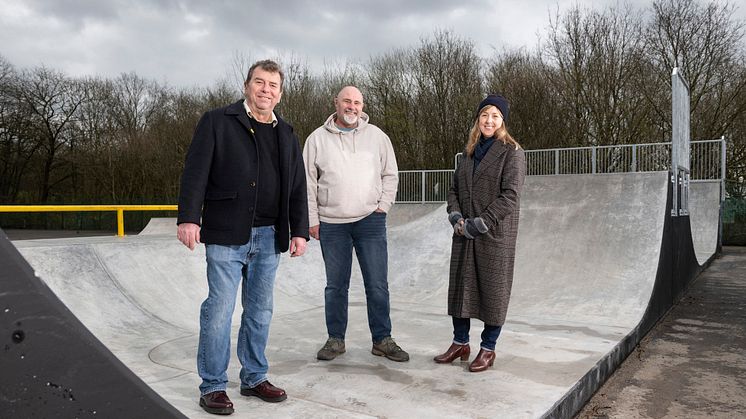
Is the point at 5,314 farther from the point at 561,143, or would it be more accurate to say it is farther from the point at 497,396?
the point at 561,143

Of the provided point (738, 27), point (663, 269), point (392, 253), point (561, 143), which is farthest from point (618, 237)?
point (738, 27)

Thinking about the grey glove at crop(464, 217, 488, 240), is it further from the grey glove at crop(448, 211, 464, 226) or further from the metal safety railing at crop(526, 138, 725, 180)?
the metal safety railing at crop(526, 138, 725, 180)

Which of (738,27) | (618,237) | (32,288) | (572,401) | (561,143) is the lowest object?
(572,401)

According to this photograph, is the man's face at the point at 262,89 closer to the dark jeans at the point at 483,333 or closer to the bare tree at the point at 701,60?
the dark jeans at the point at 483,333

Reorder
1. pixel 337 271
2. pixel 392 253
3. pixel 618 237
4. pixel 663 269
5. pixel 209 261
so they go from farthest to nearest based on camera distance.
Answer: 1. pixel 392 253
2. pixel 618 237
3. pixel 663 269
4. pixel 337 271
5. pixel 209 261

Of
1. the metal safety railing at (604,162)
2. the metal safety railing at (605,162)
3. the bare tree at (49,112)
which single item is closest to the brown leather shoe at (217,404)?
the metal safety railing at (605,162)

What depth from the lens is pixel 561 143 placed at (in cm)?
1934

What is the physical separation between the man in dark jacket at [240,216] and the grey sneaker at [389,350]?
3.40ft

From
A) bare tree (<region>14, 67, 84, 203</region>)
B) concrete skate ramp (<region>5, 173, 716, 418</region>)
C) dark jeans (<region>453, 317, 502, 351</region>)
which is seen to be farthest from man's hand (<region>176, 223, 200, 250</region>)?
bare tree (<region>14, 67, 84, 203</region>)

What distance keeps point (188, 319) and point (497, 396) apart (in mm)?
3203

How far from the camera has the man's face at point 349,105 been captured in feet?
11.7

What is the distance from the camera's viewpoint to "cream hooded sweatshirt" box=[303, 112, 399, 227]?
3.59 metres

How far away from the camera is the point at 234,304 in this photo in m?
2.56

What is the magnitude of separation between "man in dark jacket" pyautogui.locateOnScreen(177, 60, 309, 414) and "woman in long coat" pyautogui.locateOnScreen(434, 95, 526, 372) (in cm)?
122
